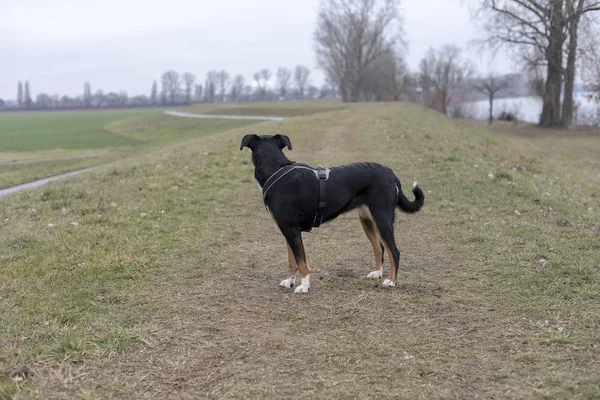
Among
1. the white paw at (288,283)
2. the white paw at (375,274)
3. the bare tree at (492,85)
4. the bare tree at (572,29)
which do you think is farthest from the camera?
the bare tree at (492,85)

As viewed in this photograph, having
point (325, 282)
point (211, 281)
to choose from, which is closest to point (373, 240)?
point (325, 282)

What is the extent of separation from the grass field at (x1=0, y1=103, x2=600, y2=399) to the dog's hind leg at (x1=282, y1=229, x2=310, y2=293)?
0.15 metres

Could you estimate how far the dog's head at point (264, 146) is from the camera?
5.85m

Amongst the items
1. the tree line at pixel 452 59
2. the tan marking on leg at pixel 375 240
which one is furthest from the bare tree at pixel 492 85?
the tan marking on leg at pixel 375 240

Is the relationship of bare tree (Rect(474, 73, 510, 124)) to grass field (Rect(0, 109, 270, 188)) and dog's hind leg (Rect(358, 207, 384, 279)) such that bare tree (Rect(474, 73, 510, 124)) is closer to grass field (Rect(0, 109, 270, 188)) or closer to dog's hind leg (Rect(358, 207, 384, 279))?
grass field (Rect(0, 109, 270, 188))

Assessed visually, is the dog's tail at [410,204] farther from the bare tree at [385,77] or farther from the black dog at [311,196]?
the bare tree at [385,77]

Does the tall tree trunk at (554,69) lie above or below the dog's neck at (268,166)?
above

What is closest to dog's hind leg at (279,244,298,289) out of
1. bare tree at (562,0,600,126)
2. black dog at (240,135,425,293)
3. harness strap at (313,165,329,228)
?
black dog at (240,135,425,293)

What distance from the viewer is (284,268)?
653 cm

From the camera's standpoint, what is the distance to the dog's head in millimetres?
5848

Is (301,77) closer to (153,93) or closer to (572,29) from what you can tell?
(153,93)

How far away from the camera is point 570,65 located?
37969 millimetres

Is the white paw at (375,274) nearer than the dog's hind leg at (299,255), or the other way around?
the dog's hind leg at (299,255)

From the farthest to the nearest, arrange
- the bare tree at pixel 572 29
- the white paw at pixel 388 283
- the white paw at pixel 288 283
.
Result: the bare tree at pixel 572 29 → the white paw at pixel 288 283 → the white paw at pixel 388 283
